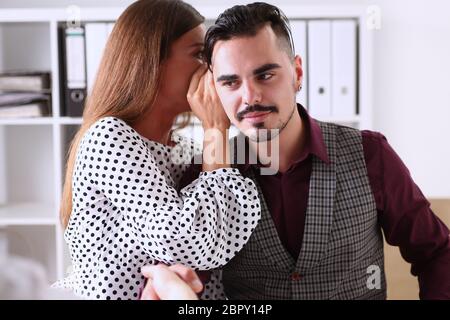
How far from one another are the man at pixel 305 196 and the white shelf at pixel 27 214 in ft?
2.60

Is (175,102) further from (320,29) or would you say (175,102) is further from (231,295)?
(320,29)

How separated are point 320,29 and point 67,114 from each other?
735mm

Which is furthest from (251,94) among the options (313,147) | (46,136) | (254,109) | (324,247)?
(46,136)

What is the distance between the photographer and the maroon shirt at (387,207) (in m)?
0.83

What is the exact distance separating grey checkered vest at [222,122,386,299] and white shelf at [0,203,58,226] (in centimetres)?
79

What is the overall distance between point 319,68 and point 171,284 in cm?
109

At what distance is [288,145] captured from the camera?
890 millimetres

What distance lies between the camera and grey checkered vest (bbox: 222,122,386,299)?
81 centimetres

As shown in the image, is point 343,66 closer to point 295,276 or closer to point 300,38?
point 300,38

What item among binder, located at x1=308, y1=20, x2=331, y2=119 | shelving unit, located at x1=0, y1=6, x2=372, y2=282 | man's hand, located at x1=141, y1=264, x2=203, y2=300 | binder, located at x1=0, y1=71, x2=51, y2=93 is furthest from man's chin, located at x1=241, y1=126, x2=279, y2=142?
binder, located at x1=0, y1=71, x2=51, y2=93

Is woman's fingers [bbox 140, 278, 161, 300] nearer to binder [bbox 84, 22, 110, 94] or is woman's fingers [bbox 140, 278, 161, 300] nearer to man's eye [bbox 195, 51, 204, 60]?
man's eye [bbox 195, 51, 204, 60]

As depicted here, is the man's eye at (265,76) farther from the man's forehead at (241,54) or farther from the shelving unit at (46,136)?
the shelving unit at (46,136)
